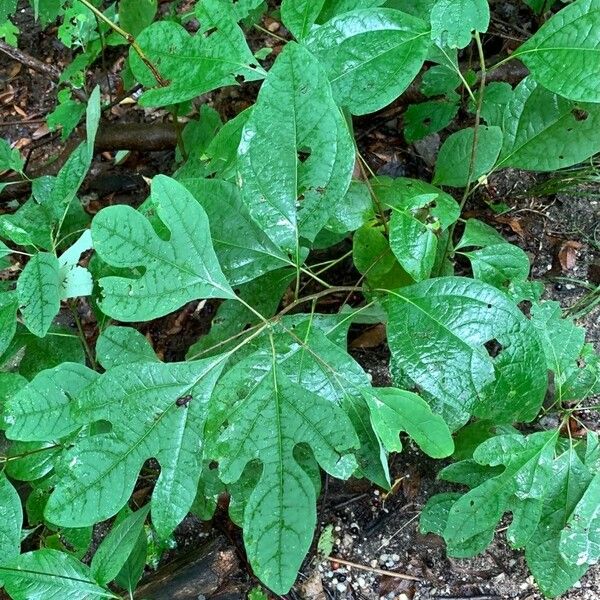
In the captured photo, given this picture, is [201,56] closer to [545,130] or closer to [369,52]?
[369,52]

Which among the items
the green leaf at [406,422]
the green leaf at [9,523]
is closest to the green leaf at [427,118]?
the green leaf at [406,422]

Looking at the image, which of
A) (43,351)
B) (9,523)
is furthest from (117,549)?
(43,351)

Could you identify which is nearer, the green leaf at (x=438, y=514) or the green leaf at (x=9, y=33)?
the green leaf at (x=438, y=514)

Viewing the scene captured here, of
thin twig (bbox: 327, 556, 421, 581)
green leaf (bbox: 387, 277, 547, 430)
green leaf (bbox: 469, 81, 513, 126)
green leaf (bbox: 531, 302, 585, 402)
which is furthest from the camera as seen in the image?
thin twig (bbox: 327, 556, 421, 581)

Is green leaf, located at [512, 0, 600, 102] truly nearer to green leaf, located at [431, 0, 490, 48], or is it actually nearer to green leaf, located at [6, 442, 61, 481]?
green leaf, located at [431, 0, 490, 48]

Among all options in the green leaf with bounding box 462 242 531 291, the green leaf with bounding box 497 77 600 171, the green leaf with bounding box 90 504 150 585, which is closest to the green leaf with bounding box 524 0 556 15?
the green leaf with bounding box 497 77 600 171

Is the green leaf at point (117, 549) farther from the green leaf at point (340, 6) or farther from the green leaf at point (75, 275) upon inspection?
the green leaf at point (340, 6)

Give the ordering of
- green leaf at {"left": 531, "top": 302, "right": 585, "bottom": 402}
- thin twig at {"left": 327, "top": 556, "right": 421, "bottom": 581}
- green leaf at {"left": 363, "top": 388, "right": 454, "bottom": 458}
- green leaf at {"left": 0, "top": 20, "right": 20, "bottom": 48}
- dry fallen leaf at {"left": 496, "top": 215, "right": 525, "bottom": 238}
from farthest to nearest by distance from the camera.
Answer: green leaf at {"left": 0, "top": 20, "right": 20, "bottom": 48}, dry fallen leaf at {"left": 496, "top": 215, "right": 525, "bottom": 238}, thin twig at {"left": 327, "top": 556, "right": 421, "bottom": 581}, green leaf at {"left": 531, "top": 302, "right": 585, "bottom": 402}, green leaf at {"left": 363, "top": 388, "right": 454, "bottom": 458}
